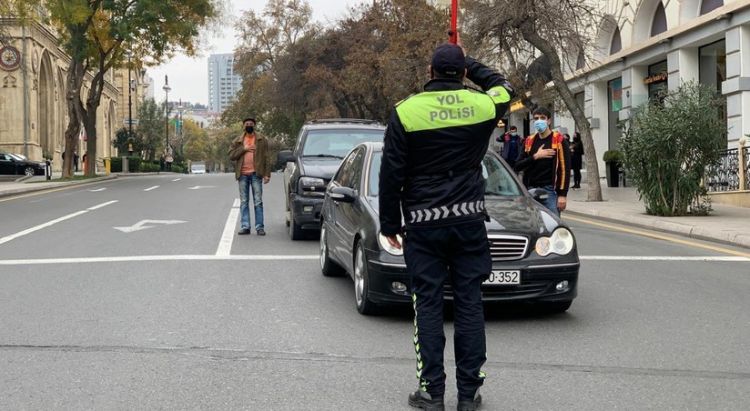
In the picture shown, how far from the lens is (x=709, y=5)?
23.1 metres

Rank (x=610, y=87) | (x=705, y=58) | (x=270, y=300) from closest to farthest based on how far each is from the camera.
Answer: (x=270, y=300), (x=705, y=58), (x=610, y=87)

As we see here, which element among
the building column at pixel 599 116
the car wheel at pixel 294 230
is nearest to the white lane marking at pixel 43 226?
the car wheel at pixel 294 230

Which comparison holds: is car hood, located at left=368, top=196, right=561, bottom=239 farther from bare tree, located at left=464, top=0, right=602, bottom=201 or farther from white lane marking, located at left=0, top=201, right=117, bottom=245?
bare tree, located at left=464, top=0, right=602, bottom=201

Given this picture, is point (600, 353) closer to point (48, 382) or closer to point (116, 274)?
point (48, 382)

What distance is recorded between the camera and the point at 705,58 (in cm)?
2375

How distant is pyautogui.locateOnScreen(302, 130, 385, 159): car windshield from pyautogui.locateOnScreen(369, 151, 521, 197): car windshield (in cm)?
477

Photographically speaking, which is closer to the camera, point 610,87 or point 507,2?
point 507,2

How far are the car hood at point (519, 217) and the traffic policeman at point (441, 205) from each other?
6.90 feet

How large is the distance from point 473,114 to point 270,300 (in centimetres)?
369

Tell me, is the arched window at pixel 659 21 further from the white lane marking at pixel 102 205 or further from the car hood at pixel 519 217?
the car hood at pixel 519 217

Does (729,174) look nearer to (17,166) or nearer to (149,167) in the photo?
(17,166)

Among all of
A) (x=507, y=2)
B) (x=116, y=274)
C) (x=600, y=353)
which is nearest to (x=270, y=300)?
(x=116, y=274)

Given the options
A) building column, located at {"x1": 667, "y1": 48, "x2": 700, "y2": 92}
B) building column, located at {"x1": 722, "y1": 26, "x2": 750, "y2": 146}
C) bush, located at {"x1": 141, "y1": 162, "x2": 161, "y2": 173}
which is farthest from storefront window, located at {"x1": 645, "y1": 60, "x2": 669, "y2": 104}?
bush, located at {"x1": 141, "y1": 162, "x2": 161, "y2": 173}

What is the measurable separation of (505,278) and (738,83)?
666 inches
